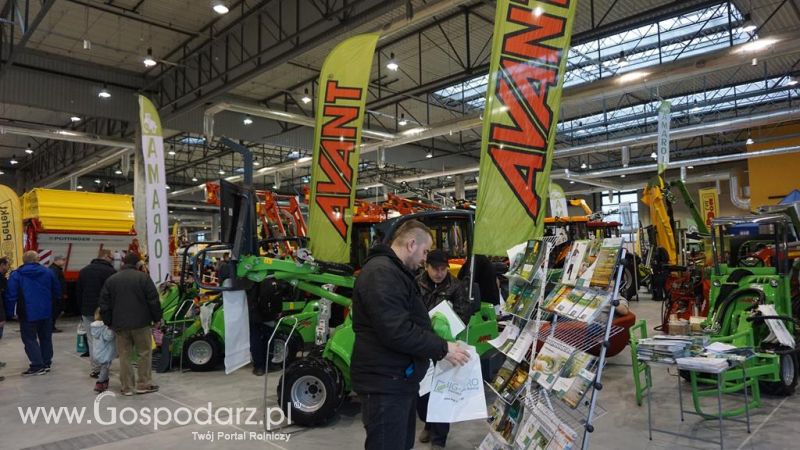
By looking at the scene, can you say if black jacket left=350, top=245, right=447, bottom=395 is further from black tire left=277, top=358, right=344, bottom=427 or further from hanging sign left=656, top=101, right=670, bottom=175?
hanging sign left=656, top=101, right=670, bottom=175

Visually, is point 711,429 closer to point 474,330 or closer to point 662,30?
point 474,330

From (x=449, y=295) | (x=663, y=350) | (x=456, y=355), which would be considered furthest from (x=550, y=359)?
(x=663, y=350)

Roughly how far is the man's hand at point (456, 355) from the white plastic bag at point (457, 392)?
23cm

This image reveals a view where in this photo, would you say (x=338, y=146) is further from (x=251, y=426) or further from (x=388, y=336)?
(x=388, y=336)

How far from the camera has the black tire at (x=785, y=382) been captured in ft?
16.3

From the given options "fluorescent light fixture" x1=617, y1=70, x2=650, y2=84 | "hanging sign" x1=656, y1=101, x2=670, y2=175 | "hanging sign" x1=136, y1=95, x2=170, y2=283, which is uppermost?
"fluorescent light fixture" x1=617, y1=70, x2=650, y2=84

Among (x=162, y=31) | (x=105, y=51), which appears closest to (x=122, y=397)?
(x=162, y=31)

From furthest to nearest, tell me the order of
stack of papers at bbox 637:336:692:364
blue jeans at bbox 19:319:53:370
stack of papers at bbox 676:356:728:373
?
blue jeans at bbox 19:319:53:370 < stack of papers at bbox 637:336:692:364 < stack of papers at bbox 676:356:728:373

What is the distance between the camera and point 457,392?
271 centimetres

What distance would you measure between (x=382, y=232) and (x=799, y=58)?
12586mm

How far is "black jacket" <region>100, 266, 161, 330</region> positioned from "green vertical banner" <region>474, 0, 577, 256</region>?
354cm

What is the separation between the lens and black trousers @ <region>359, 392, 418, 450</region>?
→ 87.9 inches

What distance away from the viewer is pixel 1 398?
17.9 feet

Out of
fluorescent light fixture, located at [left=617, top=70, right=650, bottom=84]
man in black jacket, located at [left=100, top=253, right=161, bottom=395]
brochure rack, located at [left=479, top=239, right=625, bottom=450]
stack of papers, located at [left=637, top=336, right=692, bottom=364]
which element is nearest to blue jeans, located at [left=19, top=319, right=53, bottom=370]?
man in black jacket, located at [left=100, top=253, right=161, bottom=395]
